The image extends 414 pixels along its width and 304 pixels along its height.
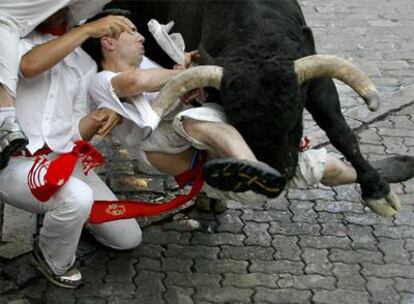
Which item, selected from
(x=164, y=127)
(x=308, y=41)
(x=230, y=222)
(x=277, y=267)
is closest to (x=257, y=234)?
(x=230, y=222)

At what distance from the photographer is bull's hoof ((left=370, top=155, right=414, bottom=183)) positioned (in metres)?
4.73

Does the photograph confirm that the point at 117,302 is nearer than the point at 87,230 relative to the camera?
Yes

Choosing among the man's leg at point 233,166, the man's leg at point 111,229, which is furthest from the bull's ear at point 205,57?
the man's leg at point 111,229

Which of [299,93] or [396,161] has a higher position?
[299,93]

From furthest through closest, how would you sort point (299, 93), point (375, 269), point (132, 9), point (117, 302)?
point (132, 9) → point (375, 269) → point (117, 302) → point (299, 93)

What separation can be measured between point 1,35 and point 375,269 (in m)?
2.23

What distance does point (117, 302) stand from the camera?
14.2ft

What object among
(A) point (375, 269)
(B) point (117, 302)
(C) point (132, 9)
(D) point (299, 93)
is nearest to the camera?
(D) point (299, 93)

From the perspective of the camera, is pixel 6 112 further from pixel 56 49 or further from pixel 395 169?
pixel 395 169

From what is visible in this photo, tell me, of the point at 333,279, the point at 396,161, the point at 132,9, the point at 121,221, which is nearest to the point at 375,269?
the point at 333,279

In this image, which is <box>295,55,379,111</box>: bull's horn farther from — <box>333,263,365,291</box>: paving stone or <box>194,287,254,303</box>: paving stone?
<box>194,287,254,303</box>: paving stone

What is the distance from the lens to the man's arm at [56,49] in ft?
13.4

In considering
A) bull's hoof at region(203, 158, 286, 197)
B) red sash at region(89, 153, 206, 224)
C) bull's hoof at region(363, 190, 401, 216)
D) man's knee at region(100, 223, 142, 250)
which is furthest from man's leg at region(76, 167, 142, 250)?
bull's hoof at region(363, 190, 401, 216)

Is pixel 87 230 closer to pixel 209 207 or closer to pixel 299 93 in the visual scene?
pixel 209 207
